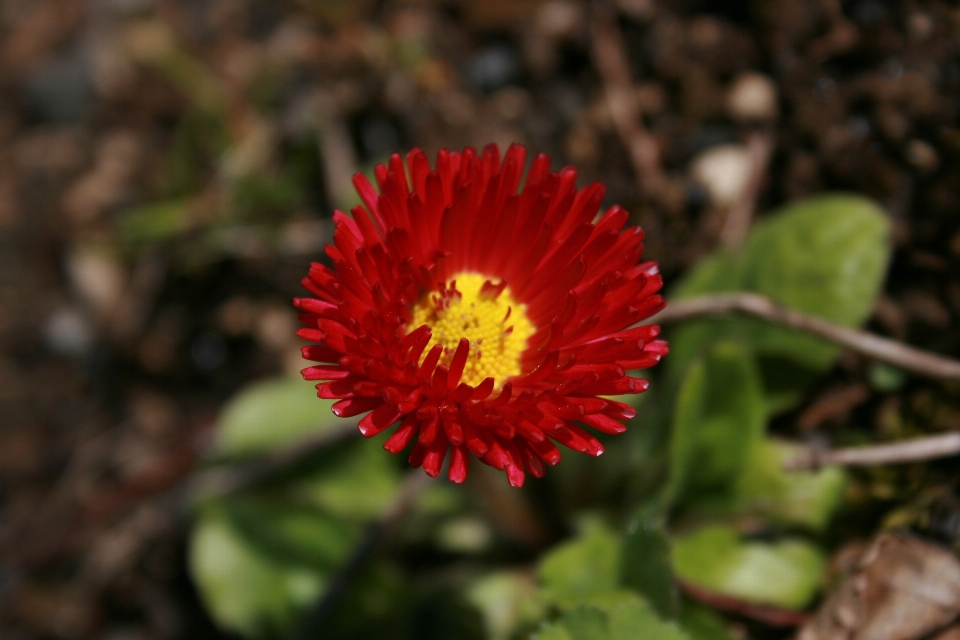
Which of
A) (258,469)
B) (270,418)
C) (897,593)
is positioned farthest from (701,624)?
(270,418)

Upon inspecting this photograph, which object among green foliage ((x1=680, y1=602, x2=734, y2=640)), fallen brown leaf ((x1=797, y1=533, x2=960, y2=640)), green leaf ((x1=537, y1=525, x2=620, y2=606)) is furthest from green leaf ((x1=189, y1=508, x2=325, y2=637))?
fallen brown leaf ((x1=797, y1=533, x2=960, y2=640))

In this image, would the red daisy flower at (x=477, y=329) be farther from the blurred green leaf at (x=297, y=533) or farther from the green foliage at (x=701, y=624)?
the blurred green leaf at (x=297, y=533)

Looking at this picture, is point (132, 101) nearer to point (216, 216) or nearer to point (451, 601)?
point (216, 216)

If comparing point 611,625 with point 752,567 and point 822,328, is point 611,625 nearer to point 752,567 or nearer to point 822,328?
point 752,567

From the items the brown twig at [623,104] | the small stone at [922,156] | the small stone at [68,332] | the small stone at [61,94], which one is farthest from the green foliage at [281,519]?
the small stone at [922,156]

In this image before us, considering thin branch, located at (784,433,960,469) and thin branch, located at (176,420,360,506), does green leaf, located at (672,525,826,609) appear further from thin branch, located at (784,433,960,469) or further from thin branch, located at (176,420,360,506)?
thin branch, located at (176,420,360,506)

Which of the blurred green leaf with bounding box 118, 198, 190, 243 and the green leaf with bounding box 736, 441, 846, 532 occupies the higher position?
the blurred green leaf with bounding box 118, 198, 190, 243
